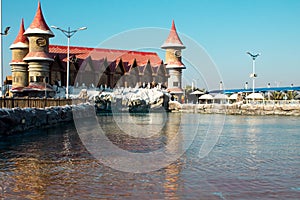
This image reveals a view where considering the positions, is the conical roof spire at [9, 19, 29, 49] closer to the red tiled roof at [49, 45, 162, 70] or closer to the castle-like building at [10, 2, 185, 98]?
the castle-like building at [10, 2, 185, 98]

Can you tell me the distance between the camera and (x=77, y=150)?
1430 centimetres

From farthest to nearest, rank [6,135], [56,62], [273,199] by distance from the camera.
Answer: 1. [56,62]
2. [6,135]
3. [273,199]

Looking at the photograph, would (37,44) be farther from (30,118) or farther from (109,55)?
(30,118)

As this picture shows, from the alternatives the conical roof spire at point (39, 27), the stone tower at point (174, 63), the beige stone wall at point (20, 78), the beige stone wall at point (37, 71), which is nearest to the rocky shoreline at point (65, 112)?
the stone tower at point (174, 63)

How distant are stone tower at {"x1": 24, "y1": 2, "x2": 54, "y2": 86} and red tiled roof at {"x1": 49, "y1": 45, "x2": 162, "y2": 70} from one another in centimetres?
883

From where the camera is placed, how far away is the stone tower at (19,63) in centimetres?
5669

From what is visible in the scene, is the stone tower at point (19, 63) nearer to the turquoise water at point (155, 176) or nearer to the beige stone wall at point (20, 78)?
the beige stone wall at point (20, 78)

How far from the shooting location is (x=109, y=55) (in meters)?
69.6

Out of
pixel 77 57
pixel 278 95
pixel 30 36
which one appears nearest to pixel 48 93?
pixel 30 36

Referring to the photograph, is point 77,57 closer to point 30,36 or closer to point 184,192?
point 30,36

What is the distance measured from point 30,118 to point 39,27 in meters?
33.3

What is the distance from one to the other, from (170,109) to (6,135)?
167ft

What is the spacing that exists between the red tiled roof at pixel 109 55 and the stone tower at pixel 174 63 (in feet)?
9.94

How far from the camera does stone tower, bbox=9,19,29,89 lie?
56.7 metres
